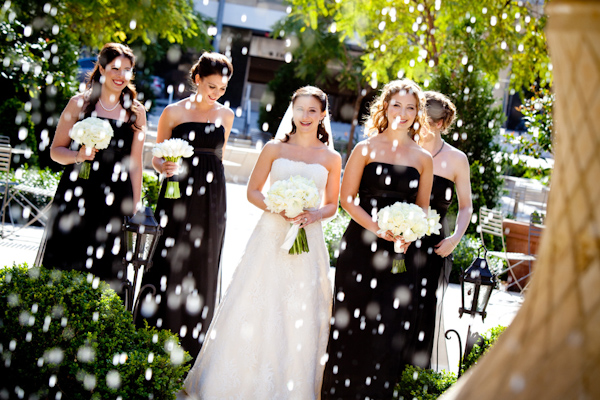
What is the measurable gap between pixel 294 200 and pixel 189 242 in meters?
1.29

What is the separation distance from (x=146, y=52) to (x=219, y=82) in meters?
23.8

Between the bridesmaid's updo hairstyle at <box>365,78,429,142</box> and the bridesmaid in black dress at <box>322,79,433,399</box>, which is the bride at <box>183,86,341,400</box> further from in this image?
the bridesmaid's updo hairstyle at <box>365,78,429,142</box>

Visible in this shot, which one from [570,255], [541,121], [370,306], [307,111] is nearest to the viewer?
[570,255]

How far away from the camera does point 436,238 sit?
191 inches

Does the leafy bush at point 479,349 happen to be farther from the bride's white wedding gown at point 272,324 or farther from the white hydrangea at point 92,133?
the white hydrangea at point 92,133

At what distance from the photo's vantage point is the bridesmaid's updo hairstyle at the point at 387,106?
170 inches

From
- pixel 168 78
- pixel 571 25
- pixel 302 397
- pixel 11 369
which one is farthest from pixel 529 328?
pixel 168 78

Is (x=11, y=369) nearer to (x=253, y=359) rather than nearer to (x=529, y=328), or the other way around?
(x=253, y=359)

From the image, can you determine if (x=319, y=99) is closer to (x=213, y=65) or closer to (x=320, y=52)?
(x=213, y=65)

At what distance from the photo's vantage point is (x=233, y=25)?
32562mm

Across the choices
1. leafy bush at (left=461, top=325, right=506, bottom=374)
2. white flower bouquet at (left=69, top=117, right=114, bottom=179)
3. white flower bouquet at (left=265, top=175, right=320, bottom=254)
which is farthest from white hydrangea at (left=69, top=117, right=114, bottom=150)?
leafy bush at (left=461, top=325, right=506, bottom=374)

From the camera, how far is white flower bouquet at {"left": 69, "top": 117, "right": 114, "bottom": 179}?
4.25 meters

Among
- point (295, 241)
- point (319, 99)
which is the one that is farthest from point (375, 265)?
point (319, 99)

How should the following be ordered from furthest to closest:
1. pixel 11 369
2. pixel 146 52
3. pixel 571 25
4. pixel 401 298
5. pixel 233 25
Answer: pixel 233 25
pixel 146 52
pixel 401 298
pixel 11 369
pixel 571 25
